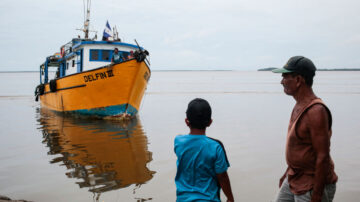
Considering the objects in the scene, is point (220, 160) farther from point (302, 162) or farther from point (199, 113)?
point (302, 162)

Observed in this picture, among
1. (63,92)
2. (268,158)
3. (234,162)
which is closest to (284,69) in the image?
(234,162)

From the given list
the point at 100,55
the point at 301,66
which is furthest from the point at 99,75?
the point at 301,66

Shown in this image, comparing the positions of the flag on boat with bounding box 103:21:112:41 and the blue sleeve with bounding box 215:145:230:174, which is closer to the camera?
the blue sleeve with bounding box 215:145:230:174

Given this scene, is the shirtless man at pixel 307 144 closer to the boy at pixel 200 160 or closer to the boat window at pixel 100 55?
the boy at pixel 200 160

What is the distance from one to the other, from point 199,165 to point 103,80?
11210mm

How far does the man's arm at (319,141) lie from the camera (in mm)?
2043

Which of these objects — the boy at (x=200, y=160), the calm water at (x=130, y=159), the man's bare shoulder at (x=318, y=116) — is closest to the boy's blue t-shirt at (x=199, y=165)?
the boy at (x=200, y=160)

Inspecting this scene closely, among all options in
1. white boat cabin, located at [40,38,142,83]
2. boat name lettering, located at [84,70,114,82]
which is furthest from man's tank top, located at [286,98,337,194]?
white boat cabin, located at [40,38,142,83]

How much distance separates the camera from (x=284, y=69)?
2.38m

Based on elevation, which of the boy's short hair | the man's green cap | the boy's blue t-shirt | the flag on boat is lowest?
the boy's blue t-shirt

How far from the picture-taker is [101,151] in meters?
8.05

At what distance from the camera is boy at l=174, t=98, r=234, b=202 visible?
7.14 ft

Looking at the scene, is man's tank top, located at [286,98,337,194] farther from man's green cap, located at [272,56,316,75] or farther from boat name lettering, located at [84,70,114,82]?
boat name lettering, located at [84,70,114,82]

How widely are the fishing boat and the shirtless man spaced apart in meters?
9.90
